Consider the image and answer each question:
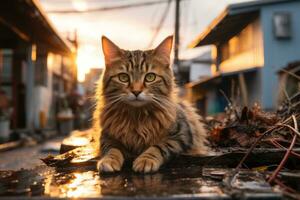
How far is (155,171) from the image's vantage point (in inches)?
115

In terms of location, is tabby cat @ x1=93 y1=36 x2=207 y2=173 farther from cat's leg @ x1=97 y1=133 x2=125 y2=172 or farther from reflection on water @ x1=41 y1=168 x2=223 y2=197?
reflection on water @ x1=41 y1=168 x2=223 y2=197

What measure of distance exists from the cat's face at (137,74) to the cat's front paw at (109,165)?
48 centimetres

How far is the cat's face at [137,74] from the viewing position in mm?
3270

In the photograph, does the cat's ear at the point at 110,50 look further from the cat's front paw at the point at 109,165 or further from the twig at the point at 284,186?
the twig at the point at 284,186

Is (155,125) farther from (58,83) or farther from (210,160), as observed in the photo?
(58,83)

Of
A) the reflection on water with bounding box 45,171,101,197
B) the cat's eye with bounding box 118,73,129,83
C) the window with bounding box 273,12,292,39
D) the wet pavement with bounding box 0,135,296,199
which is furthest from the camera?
the window with bounding box 273,12,292,39

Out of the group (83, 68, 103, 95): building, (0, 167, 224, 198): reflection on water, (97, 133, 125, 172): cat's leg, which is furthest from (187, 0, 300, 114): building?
(0, 167, 224, 198): reflection on water

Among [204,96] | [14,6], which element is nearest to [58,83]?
[204,96]

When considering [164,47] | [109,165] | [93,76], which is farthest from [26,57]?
[109,165]

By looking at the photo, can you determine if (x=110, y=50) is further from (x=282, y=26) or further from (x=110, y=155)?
(x=282, y=26)

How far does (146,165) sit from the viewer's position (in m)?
2.91

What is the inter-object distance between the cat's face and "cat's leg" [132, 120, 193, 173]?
329 mm

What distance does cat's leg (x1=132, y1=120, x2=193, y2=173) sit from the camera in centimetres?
293

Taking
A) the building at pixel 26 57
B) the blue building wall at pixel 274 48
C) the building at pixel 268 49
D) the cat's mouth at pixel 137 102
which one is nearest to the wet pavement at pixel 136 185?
the cat's mouth at pixel 137 102
